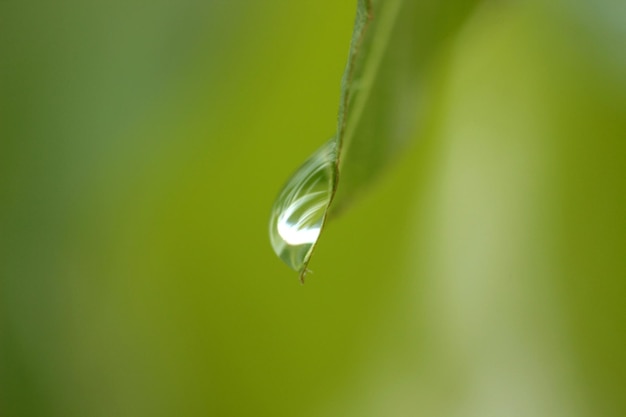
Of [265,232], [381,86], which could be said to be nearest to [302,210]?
[381,86]

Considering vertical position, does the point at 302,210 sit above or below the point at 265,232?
below

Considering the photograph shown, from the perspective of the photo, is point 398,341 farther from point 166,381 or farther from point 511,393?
point 166,381

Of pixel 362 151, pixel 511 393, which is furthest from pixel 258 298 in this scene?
pixel 362 151

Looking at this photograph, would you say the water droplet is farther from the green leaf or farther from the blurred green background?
the blurred green background

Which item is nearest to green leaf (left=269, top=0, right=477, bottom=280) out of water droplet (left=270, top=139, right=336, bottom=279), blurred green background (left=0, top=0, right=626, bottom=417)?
water droplet (left=270, top=139, right=336, bottom=279)

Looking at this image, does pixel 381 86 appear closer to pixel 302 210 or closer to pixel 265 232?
pixel 302 210

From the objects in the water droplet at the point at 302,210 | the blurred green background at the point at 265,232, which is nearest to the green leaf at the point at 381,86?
the water droplet at the point at 302,210

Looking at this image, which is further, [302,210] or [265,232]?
[265,232]
